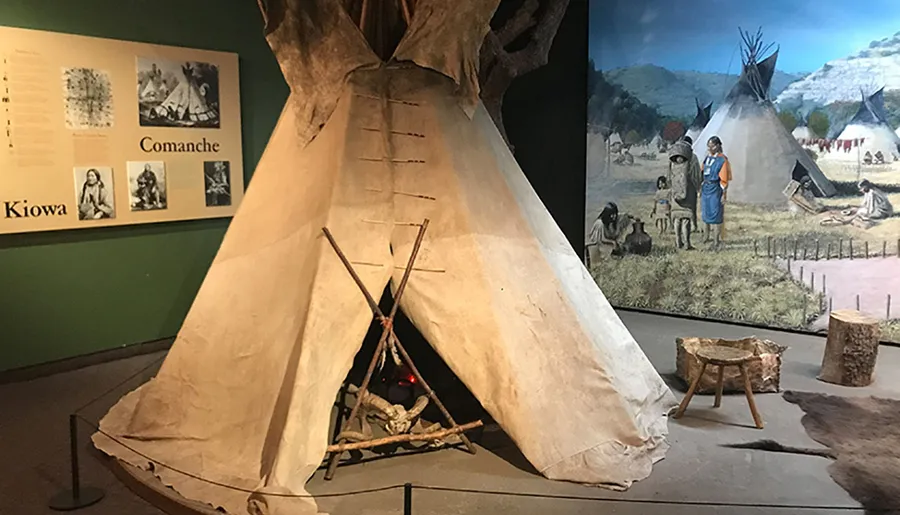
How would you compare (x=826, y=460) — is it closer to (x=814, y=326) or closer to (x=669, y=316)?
(x=814, y=326)

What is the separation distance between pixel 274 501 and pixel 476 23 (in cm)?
218

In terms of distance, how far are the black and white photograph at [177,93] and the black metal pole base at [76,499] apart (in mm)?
2682

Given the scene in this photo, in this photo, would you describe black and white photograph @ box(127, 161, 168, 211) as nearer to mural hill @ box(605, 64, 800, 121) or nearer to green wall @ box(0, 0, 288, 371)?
green wall @ box(0, 0, 288, 371)

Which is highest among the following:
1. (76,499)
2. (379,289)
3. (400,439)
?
(379,289)

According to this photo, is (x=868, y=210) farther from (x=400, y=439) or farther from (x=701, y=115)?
(x=400, y=439)

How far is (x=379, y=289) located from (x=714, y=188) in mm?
3836

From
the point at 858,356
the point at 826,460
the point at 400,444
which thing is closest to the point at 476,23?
the point at 400,444

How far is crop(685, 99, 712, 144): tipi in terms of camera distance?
6.33 metres

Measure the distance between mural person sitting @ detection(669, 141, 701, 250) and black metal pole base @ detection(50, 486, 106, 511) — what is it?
475 cm

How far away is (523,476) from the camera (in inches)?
131

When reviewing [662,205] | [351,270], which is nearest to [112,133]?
[351,270]

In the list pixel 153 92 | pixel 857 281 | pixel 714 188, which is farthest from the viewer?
pixel 714 188

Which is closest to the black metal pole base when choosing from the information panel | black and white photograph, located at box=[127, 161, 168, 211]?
the information panel

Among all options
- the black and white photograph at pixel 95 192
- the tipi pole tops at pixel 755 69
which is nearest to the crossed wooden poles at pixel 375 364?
the black and white photograph at pixel 95 192
